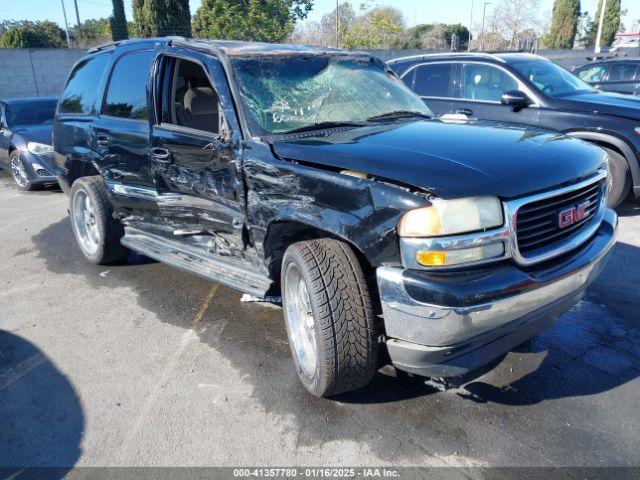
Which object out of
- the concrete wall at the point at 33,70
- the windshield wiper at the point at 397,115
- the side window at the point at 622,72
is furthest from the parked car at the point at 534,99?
the concrete wall at the point at 33,70

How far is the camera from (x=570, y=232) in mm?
2805

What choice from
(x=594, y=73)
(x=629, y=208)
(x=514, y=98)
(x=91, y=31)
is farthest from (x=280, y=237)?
(x=91, y=31)

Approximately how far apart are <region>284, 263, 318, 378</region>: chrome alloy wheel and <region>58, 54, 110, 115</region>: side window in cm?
304

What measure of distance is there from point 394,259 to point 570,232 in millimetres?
1126

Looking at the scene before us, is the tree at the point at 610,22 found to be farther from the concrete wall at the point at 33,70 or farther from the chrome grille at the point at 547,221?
the chrome grille at the point at 547,221

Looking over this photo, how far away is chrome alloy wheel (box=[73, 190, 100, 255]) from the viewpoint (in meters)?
5.11

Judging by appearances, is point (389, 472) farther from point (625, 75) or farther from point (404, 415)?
point (625, 75)

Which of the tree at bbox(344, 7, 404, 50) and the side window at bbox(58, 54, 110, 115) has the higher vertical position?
the tree at bbox(344, 7, 404, 50)

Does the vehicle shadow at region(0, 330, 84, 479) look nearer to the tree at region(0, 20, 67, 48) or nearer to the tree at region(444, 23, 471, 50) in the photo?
the tree at region(0, 20, 67, 48)

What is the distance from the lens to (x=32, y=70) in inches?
677

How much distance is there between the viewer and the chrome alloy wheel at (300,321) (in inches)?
118

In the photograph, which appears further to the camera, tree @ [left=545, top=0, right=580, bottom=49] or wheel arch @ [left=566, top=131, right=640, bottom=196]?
tree @ [left=545, top=0, right=580, bottom=49]

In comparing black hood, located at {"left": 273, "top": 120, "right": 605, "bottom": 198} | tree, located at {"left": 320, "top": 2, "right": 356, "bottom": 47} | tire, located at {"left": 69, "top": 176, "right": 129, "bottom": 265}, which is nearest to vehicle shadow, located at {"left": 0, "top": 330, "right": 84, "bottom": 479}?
tire, located at {"left": 69, "top": 176, "right": 129, "bottom": 265}

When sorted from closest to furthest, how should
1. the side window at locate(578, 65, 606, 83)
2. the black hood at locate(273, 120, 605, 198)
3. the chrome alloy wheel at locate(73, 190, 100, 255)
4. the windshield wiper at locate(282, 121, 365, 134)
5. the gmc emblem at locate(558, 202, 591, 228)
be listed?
the black hood at locate(273, 120, 605, 198), the gmc emblem at locate(558, 202, 591, 228), the windshield wiper at locate(282, 121, 365, 134), the chrome alloy wheel at locate(73, 190, 100, 255), the side window at locate(578, 65, 606, 83)
